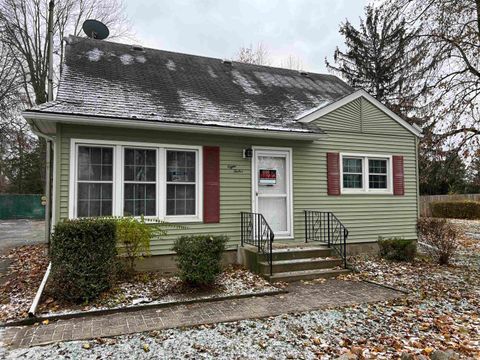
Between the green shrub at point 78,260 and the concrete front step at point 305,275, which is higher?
the green shrub at point 78,260

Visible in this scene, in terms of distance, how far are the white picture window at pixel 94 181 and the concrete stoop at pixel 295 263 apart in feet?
9.50

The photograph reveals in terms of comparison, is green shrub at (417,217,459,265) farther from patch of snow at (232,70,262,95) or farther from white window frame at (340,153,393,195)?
patch of snow at (232,70,262,95)

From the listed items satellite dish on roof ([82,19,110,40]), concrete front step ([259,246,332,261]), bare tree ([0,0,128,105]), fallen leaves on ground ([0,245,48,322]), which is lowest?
fallen leaves on ground ([0,245,48,322])

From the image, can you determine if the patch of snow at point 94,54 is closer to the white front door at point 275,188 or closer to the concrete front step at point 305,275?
the white front door at point 275,188

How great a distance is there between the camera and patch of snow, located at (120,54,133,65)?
29.1ft

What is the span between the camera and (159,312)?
4.69 m

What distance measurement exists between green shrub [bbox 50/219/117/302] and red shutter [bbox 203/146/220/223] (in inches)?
97.6

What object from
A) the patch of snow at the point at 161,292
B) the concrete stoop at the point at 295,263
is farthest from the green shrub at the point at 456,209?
the patch of snow at the point at 161,292

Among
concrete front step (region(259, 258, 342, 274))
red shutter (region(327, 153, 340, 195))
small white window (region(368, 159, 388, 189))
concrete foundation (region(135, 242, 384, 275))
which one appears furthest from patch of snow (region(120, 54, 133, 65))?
small white window (region(368, 159, 388, 189))

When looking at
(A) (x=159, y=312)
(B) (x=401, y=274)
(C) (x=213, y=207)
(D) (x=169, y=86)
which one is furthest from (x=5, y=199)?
(B) (x=401, y=274)

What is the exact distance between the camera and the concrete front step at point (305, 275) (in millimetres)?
6203

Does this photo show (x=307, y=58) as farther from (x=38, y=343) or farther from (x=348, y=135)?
(x=38, y=343)

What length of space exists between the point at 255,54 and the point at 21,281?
78.9 ft

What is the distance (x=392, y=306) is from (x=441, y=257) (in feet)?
12.5
